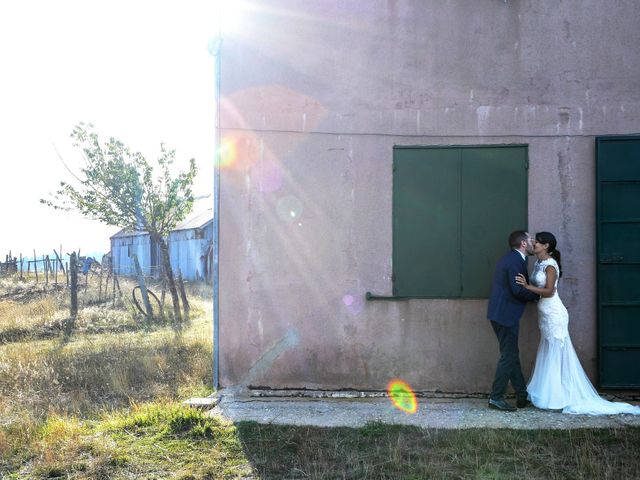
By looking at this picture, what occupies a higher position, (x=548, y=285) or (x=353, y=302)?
(x=548, y=285)

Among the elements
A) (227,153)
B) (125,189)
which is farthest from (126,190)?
(227,153)

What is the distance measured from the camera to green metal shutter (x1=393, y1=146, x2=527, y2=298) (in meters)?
6.84

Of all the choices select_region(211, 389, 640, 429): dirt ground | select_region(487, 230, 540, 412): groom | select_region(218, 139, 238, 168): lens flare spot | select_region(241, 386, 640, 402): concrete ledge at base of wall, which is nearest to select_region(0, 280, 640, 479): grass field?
select_region(211, 389, 640, 429): dirt ground

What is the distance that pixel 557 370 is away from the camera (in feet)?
20.6

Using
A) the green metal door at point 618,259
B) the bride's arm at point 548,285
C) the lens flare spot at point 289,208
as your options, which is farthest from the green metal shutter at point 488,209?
the lens flare spot at point 289,208

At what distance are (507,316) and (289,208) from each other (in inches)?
107

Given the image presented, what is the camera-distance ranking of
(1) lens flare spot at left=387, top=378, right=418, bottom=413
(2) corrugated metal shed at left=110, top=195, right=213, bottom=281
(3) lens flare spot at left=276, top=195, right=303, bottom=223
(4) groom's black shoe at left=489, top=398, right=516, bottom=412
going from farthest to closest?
(2) corrugated metal shed at left=110, top=195, right=213, bottom=281 < (3) lens flare spot at left=276, top=195, right=303, bottom=223 < (1) lens flare spot at left=387, top=378, right=418, bottom=413 < (4) groom's black shoe at left=489, top=398, right=516, bottom=412

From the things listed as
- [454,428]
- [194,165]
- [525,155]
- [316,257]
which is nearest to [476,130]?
[525,155]

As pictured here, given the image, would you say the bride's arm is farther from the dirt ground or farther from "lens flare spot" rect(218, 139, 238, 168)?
"lens flare spot" rect(218, 139, 238, 168)

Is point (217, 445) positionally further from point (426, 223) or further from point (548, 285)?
point (548, 285)

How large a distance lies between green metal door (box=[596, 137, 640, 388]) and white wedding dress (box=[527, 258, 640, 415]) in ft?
1.77

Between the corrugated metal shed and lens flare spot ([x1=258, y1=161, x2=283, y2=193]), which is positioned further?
the corrugated metal shed

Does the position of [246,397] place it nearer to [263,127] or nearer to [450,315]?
[450,315]

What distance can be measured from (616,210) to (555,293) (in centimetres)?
130
